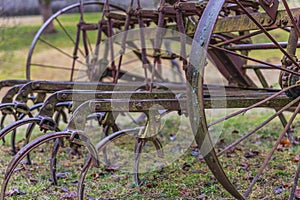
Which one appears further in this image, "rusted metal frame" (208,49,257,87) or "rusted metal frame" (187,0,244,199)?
"rusted metal frame" (208,49,257,87)

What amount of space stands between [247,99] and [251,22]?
0.53 meters

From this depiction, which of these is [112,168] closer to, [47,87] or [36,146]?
[47,87]

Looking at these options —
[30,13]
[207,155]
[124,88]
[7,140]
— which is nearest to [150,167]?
[124,88]

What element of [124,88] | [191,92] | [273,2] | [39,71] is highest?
[273,2]

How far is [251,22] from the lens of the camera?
9.24 feet

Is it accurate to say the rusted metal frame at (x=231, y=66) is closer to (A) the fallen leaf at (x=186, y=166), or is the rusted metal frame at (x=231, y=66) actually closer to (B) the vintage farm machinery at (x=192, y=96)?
(B) the vintage farm machinery at (x=192, y=96)

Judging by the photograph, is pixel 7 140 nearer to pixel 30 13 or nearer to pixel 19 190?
pixel 19 190

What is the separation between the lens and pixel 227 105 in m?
2.63

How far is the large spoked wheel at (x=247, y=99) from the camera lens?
6.55ft

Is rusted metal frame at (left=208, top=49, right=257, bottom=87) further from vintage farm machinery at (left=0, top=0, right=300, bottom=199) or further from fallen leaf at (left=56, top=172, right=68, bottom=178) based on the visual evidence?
fallen leaf at (left=56, top=172, right=68, bottom=178)

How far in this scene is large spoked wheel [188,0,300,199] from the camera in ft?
6.55

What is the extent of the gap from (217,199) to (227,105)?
0.63 metres

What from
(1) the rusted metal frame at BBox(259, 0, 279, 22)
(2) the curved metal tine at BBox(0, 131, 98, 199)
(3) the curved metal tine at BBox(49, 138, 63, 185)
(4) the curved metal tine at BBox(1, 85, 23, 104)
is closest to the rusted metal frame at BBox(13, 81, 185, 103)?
(4) the curved metal tine at BBox(1, 85, 23, 104)

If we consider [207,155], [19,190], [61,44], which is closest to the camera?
[207,155]
